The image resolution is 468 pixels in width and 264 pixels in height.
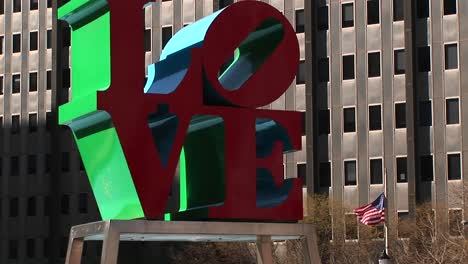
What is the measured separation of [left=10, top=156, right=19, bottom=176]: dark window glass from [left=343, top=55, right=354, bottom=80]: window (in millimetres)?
29935

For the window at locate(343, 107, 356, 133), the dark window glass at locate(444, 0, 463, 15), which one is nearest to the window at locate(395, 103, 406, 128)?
the window at locate(343, 107, 356, 133)

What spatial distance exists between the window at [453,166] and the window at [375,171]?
4701mm

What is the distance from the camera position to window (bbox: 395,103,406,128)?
78.6 m

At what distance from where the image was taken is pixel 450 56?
3078 inches

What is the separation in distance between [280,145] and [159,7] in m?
62.4

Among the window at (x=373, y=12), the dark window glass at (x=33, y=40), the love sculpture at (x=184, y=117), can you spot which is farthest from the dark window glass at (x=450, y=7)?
the love sculpture at (x=184, y=117)

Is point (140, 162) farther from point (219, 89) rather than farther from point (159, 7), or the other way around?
point (159, 7)

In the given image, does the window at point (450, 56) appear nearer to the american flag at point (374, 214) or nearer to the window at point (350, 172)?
the window at point (350, 172)

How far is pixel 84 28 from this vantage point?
2720 cm

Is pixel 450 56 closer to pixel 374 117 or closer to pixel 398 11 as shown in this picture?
pixel 398 11

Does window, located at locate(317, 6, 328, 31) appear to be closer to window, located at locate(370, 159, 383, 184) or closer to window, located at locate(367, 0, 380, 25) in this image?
window, located at locate(367, 0, 380, 25)

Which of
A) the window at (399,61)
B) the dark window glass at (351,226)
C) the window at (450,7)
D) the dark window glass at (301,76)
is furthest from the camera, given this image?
the dark window glass at (301,76)

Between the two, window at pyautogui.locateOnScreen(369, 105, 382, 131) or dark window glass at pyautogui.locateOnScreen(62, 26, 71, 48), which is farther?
dark window glass at pyautogui.locateOnScreen(62, 26, 71, 48)

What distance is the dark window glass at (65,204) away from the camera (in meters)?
92.4
